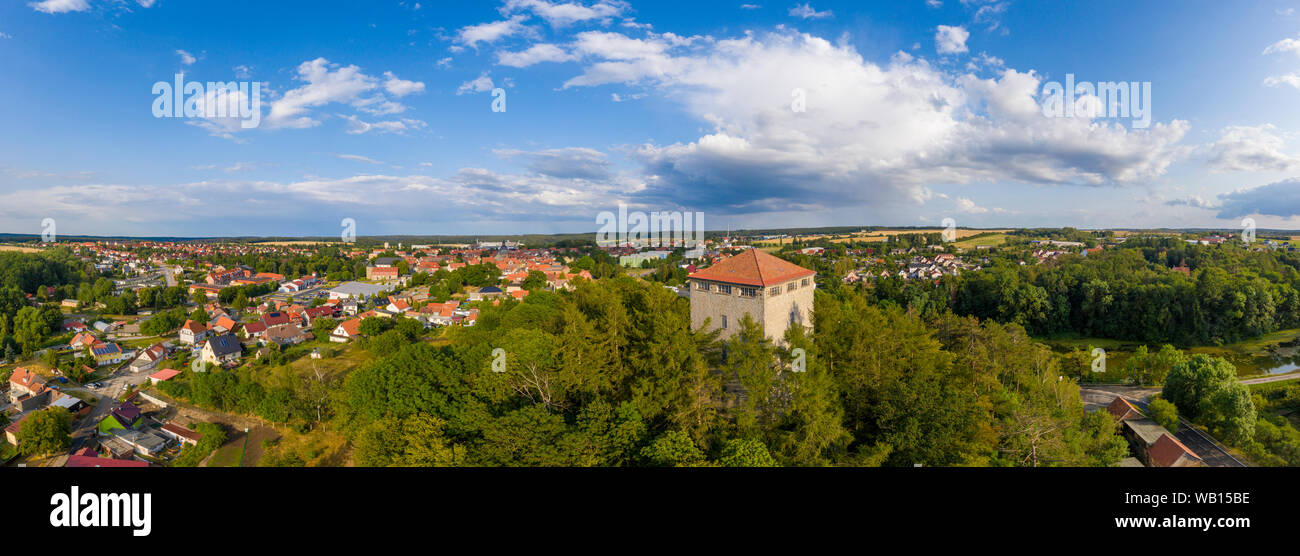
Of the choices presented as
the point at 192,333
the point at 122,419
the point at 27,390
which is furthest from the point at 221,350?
the point at 122,419

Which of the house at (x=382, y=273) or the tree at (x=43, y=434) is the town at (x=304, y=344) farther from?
the house at (x=382, y=273)

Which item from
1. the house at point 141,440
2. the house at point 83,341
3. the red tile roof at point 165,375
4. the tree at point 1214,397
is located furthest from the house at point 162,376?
the tree at point 1214,397

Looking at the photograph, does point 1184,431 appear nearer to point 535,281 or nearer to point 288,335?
point 535,281

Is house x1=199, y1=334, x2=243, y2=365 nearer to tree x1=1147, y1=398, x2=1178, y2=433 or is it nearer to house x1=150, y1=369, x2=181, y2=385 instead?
house x1=150, y1=369, x2=181, y2=385
